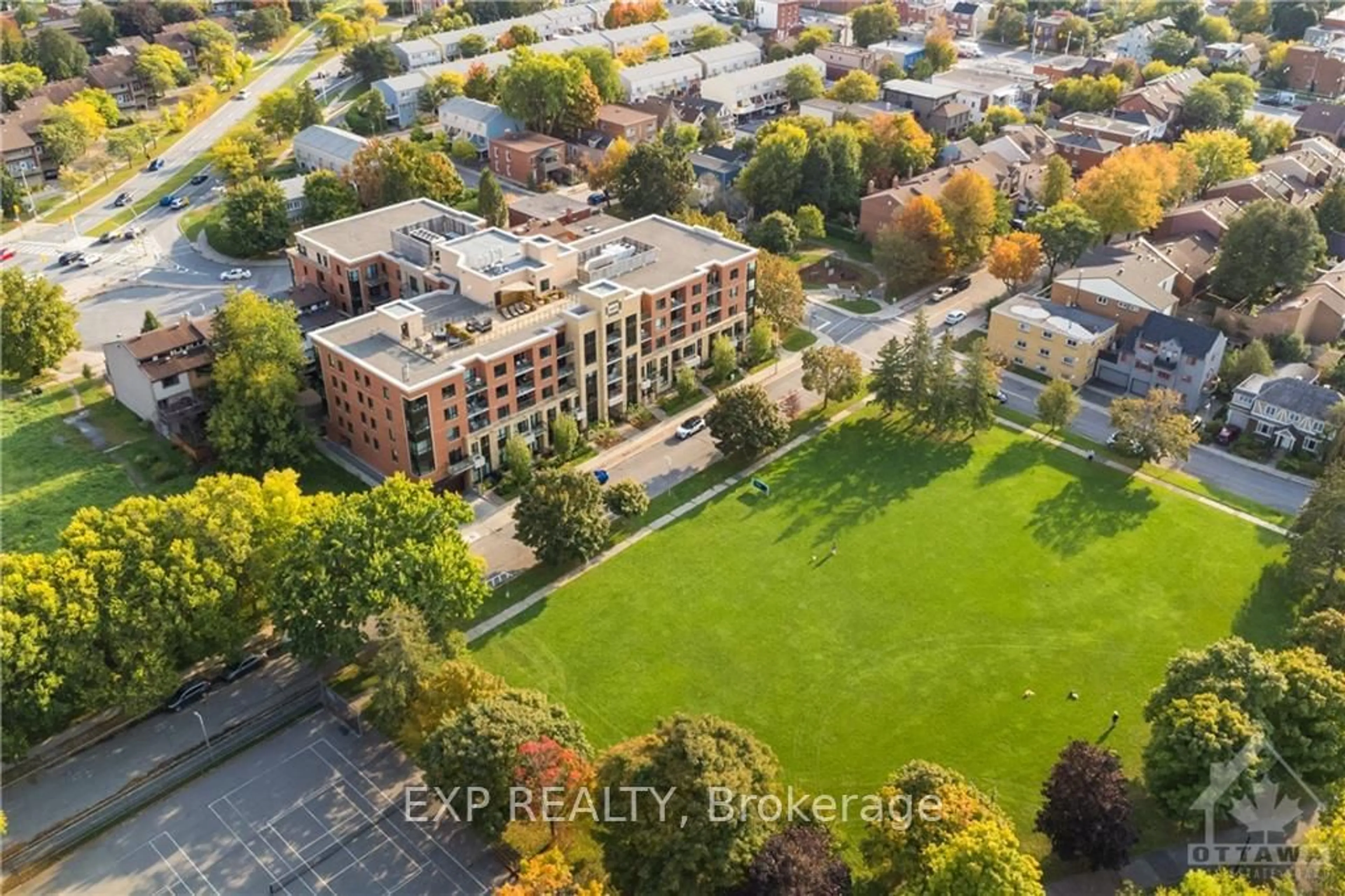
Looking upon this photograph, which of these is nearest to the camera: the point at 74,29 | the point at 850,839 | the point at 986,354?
the point at 850,839

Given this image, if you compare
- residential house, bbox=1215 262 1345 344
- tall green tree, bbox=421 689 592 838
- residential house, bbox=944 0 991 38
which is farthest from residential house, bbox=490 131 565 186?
residential house, bbox=944 0 991 38

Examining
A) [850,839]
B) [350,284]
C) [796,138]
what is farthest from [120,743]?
[796,138]

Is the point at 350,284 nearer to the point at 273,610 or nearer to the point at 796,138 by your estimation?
the point at 273,610

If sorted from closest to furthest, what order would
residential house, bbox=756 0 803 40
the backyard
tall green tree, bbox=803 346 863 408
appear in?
the backyard, tall green tree, bbox=803 346 863 408, residential house, bbox=756 0 803 40

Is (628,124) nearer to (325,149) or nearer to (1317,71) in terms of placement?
(325,149)

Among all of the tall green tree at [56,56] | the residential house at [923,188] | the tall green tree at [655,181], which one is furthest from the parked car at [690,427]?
the tall green tree at [56,56]

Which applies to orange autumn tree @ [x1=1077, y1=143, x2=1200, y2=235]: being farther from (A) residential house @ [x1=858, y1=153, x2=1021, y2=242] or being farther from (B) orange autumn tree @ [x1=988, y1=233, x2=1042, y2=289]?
(A) residential house @ [x1=858, y1=153, x2=1021, y2=242]
